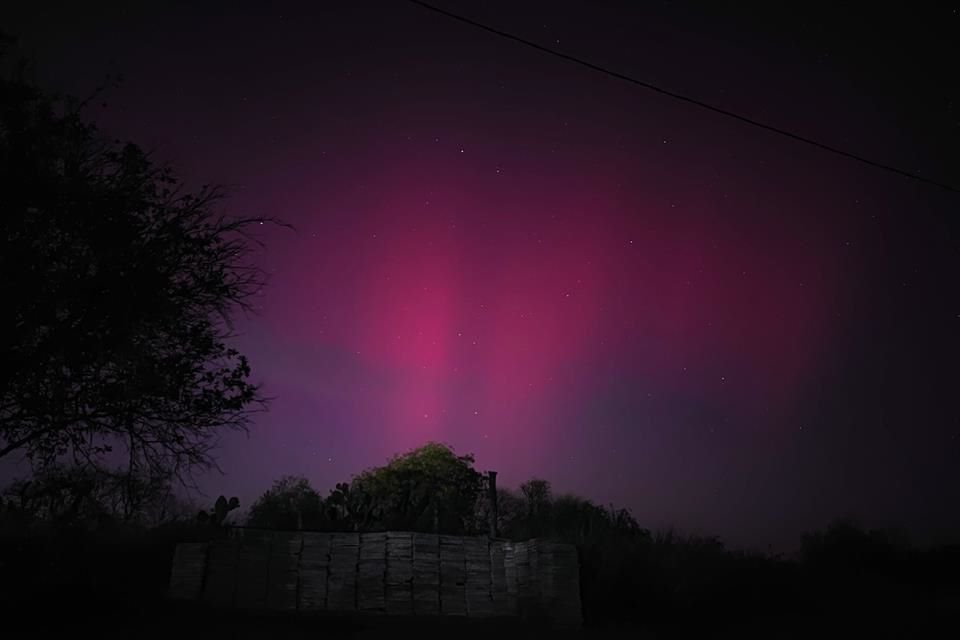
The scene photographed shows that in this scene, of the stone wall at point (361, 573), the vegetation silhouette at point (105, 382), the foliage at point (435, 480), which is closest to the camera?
the vegetation silhouette at point (105, 382)

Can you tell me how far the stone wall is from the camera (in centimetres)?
2066

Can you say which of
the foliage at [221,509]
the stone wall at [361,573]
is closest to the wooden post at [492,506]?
the stone wall at [361,573]

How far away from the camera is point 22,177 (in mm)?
12734

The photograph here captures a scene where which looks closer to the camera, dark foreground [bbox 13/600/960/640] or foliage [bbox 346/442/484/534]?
dark foreground [bbox 13/600/960/640]

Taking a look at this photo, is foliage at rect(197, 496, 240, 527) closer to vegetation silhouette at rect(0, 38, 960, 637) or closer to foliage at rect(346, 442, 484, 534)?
vegetation silhouette at rect(0, 38, 960, 637)

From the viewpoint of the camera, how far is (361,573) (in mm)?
21484

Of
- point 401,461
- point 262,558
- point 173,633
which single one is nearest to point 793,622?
point 262,558

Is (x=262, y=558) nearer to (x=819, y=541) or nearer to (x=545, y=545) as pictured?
(x=545, y=545)

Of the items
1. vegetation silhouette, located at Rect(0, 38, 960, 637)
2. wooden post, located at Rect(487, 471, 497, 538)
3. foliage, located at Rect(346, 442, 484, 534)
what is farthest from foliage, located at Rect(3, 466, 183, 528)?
foliage, located at Rect(346, 442, 484, 534)

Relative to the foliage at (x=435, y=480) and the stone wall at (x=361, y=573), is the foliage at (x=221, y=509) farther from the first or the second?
the foliage at (x=435, y=480)

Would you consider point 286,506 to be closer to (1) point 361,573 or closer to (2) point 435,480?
(2) point 435,480

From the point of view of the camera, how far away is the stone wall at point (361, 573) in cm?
2066

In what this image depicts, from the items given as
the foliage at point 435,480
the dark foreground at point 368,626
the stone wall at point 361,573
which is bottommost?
the dark foreground at point 368,626

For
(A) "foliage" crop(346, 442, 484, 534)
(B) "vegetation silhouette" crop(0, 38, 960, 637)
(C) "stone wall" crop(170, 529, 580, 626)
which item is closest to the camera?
(B) "vegetation silhouette" crop(0, 38, 960, 637)
